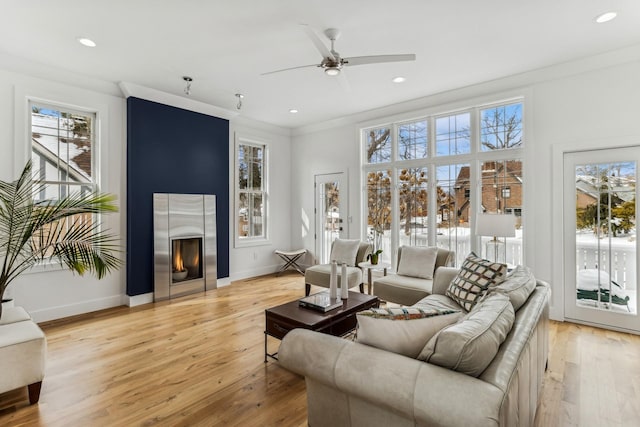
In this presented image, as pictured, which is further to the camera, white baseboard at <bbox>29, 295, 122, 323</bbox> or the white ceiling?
white baseboard at <bbox>29, 295, 122, 323</bbox>

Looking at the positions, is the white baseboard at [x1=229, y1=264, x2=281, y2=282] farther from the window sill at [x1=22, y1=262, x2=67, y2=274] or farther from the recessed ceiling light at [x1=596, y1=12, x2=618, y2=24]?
the recessed ceiling light at [x1=596, y1=12, x2=618, y2=24]

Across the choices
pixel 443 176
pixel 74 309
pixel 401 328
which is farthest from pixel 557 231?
pixel 74 309

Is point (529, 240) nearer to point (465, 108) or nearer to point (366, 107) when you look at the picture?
point (465, 108)

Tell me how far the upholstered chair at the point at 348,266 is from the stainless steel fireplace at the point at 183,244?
5.59 feet

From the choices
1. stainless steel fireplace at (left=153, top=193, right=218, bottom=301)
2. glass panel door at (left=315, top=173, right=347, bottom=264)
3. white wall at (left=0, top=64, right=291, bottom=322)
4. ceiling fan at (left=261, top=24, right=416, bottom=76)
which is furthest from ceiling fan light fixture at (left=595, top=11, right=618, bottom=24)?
stainless steel fireplace at (left=153, top=193, right=218, bottom=301)

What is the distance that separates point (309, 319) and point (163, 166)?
3410 mm

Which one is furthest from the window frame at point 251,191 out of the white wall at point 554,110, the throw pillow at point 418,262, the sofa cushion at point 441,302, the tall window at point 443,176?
the sofa cushion at point 441,302

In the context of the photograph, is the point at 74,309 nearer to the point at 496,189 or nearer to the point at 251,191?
the point at 251,191

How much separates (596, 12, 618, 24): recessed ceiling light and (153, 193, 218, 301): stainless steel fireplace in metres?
5.09

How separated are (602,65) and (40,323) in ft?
22.9

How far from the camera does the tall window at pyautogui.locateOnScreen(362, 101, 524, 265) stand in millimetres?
4305

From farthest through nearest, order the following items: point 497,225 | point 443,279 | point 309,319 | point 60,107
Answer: point 60,107 < point 497,225 < point 443,279 < point 309,319

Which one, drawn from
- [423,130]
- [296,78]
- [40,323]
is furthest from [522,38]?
[40,323]

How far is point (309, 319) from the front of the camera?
2656 mm
